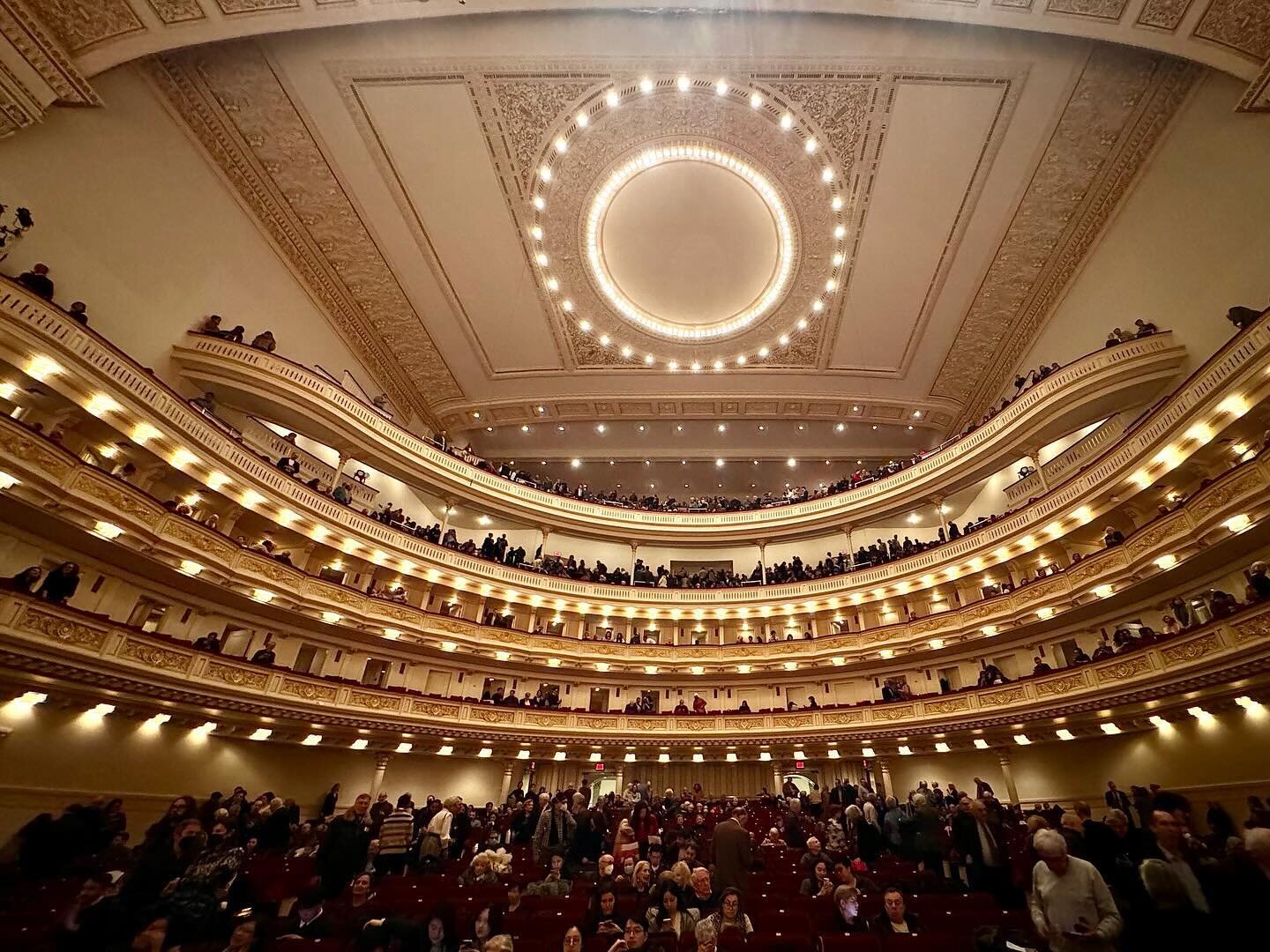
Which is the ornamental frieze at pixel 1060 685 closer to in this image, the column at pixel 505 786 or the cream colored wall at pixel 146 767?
the column at pixel 505 786

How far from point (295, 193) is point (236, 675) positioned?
1365 centimetres

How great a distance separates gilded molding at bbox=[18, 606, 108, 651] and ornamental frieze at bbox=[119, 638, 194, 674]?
0.46 meters

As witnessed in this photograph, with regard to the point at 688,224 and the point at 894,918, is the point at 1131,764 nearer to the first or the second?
the point at 894,918

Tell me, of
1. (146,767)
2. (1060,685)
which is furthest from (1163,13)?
(146,767)

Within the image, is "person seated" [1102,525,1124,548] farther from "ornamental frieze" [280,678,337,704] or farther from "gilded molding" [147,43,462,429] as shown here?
"gilded molding" [147,43,462,429]

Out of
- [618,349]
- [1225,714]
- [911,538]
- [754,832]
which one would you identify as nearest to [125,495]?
[754,832]

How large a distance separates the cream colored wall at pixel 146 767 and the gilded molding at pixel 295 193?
44.1 ft

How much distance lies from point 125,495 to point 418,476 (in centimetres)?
1015

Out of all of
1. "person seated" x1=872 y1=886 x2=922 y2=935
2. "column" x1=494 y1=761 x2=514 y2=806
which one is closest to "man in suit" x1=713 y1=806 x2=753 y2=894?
"person seated" x1=872 y1=886 x2=922 y2=935

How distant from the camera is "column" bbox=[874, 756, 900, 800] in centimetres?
1767

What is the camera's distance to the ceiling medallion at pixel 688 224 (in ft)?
53.2

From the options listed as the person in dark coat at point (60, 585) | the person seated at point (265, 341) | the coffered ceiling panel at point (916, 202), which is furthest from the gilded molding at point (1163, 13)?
Result: the person in dark coat at point (60, 585)

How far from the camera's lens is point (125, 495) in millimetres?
9789

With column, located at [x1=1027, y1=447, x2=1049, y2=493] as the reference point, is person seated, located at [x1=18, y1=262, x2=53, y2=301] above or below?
below
